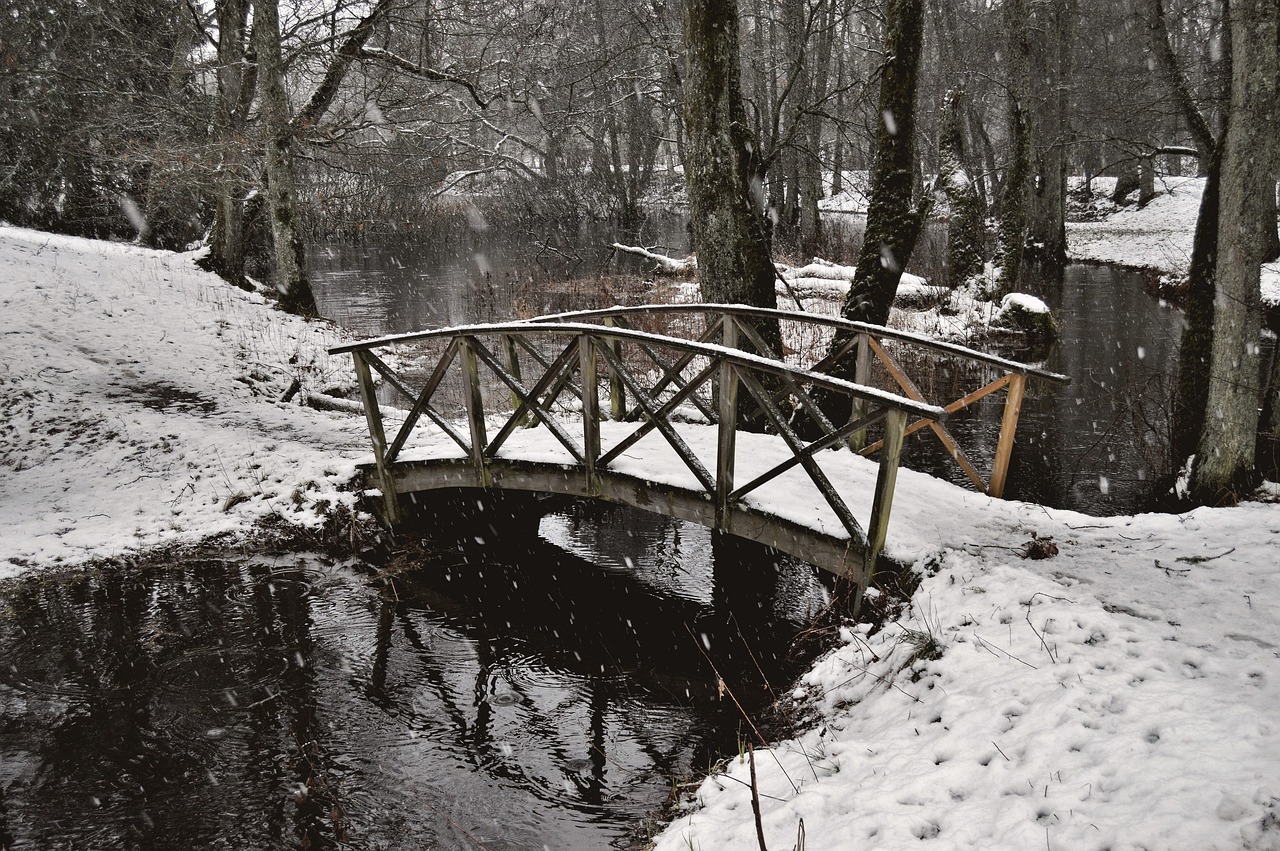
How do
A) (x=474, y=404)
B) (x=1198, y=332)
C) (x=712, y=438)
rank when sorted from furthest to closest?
(x=1198, y=332), (x=712, y=438), (x=474, y=404)

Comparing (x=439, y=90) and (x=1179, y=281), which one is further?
(x=1179, y=281)

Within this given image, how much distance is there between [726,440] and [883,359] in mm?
1840

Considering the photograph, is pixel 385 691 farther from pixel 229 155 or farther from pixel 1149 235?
pixel 1149 235

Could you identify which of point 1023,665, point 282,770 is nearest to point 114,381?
point 282,770

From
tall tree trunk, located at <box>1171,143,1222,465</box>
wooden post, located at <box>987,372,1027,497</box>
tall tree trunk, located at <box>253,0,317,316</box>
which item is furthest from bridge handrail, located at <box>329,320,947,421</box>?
tall tree trunk, located at <box>253,0,317,316</box>

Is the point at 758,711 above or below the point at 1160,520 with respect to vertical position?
below

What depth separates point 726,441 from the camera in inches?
207

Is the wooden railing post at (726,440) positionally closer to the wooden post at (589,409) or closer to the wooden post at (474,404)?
the wooden post at (589,409)

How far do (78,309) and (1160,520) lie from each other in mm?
11991

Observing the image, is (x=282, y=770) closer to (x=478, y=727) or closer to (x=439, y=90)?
(x=478, y=727)

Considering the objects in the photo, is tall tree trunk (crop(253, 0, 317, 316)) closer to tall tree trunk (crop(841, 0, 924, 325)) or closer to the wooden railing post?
tall tree trunk (crop(841, 0, 924, 325))

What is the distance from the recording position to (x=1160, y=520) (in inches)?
202

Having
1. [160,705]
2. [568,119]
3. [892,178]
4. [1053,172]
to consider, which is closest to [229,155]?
[568,119]

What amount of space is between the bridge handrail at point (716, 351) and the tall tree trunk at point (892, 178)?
3273 millimetres
